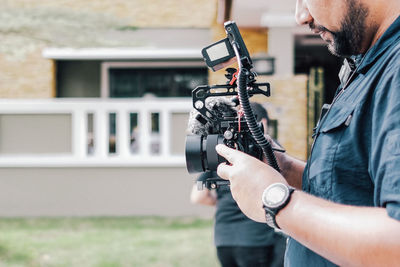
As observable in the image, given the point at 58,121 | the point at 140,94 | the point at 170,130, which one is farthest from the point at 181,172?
the point at 140,94

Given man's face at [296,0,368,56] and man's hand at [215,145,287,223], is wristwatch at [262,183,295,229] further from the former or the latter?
man's face at [296,0,368,56]

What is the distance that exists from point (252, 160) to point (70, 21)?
5831mm

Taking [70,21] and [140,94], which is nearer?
[70,21]

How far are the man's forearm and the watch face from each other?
0.7 inches

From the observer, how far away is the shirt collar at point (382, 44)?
1.03 meters

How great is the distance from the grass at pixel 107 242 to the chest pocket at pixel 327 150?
4.14 metres

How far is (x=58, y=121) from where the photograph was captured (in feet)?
25.0

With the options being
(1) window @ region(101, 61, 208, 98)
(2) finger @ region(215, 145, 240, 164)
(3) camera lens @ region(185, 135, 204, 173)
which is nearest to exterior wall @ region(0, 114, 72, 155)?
(1) window @ region(101, 61, 208, 98)

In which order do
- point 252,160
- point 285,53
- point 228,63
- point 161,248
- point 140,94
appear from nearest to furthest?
1. point 252,160
2. point 228,63
3. point 161,248
4. point 285,53
5. point 140,94

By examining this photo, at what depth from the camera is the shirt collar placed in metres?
1.03

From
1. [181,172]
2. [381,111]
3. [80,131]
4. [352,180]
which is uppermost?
[381,111]

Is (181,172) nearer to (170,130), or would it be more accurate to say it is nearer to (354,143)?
(170,130)

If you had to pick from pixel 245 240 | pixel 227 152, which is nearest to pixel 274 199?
pixel 227 152

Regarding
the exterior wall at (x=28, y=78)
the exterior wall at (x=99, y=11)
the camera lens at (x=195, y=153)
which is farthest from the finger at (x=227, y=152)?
the exterior wall at (x=28, y=78)
